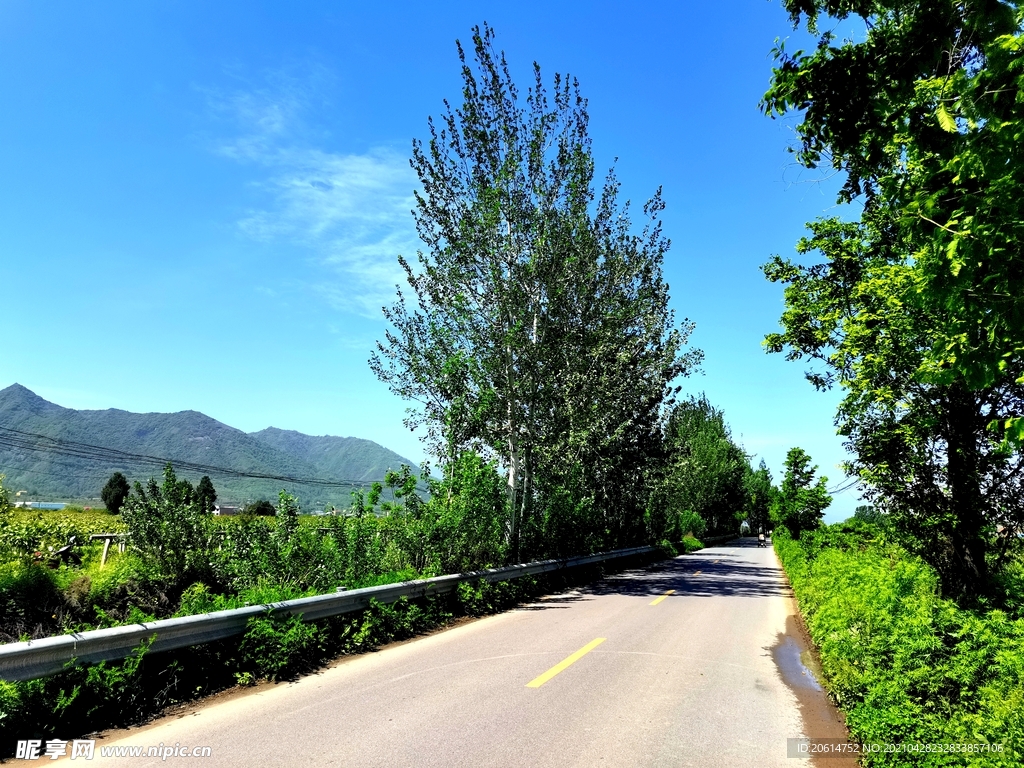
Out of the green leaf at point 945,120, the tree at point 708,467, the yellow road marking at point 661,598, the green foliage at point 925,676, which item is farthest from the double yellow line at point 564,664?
the tree at point 708,467

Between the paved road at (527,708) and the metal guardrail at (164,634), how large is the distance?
0.71 meters

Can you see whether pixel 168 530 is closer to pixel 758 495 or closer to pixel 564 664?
pixel 564 664

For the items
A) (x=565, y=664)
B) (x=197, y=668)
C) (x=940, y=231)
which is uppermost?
(x=940, y=231)

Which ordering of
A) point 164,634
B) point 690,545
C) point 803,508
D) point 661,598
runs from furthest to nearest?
point 690,545, point 803,508, point 661,598, point 164,634

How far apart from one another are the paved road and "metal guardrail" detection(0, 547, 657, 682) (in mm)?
709

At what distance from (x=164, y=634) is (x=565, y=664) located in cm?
475

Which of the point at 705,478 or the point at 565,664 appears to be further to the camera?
the point at 705,478

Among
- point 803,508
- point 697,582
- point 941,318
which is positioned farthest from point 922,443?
point 803,508

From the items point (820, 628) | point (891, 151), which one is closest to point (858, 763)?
point (820, 628)

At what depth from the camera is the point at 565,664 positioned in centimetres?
782

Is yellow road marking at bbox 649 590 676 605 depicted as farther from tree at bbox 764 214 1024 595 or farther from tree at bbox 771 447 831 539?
tree at bbox 771 447 831 539

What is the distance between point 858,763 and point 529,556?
13131mm

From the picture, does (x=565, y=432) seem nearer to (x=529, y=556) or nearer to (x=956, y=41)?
(x=529, y=556)

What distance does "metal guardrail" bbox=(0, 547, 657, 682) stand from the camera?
4719mm
